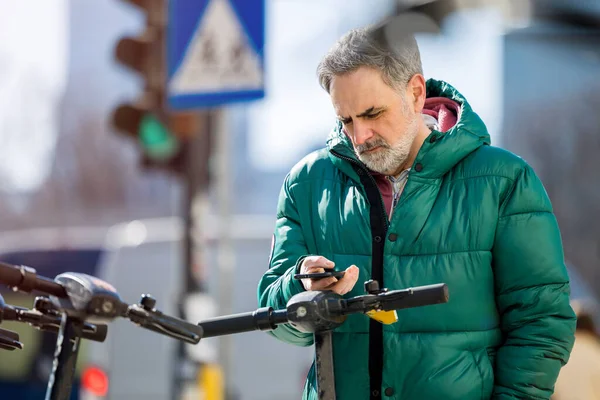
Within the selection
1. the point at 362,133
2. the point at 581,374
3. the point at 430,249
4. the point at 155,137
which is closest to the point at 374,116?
the point at 362,133

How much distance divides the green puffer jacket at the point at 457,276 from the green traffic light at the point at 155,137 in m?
5.06

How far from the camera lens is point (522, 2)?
1844 mm

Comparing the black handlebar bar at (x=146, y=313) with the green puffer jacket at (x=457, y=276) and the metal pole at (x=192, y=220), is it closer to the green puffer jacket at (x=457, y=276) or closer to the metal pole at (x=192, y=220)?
the green puffer jacket at (x=457, y=276)

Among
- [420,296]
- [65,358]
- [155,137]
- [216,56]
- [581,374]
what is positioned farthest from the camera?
[155,137]

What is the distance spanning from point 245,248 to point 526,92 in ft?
33.6

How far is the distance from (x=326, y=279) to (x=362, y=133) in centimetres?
44

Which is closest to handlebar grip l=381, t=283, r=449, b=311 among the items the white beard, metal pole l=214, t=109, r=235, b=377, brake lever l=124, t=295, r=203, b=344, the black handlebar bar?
the black handlebar bar

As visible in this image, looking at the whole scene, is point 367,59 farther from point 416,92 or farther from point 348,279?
point 348,279

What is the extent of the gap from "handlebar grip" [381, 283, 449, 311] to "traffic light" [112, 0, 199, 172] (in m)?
5.62

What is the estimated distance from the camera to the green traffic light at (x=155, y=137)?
8.04 meters

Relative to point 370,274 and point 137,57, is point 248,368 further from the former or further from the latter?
point 370,274

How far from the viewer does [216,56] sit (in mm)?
6855

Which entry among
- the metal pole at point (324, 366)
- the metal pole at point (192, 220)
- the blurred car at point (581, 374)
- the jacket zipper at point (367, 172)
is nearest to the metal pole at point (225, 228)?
the metal pole at point (192, 220)

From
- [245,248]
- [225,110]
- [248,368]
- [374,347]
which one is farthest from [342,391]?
[245,248]
